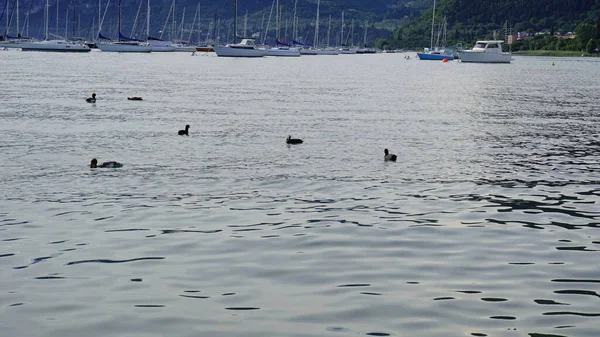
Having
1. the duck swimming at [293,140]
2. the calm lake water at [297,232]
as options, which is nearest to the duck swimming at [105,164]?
the calm lake water at [297,232]

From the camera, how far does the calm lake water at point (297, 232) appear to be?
14.0 meters

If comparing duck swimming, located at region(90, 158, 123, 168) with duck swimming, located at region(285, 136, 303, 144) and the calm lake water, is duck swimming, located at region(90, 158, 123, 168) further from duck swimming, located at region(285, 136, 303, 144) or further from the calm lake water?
duck swimming, located at region(285, 136, 303, 144)

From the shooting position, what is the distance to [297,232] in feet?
65.4

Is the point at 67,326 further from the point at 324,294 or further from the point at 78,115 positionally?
the point at 78,115

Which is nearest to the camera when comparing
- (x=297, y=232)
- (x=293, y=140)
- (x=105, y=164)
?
(x=297, y=232)

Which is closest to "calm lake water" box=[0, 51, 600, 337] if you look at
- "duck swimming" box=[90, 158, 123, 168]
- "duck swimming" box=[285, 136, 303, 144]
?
"duck swimming" box=[285, 136, 303, 144]

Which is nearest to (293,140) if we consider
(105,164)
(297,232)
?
(105,164)

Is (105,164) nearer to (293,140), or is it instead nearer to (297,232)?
(293,140)

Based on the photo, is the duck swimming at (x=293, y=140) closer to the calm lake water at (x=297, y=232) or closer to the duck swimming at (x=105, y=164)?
the calm lake water at (x=297, y=232)

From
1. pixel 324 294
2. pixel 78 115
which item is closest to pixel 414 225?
pixel 324 294

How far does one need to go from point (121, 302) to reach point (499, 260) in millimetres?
7786

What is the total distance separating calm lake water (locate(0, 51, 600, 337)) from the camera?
46.0ft

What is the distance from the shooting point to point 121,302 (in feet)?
47.6

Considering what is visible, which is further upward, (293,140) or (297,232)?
(293,140)
